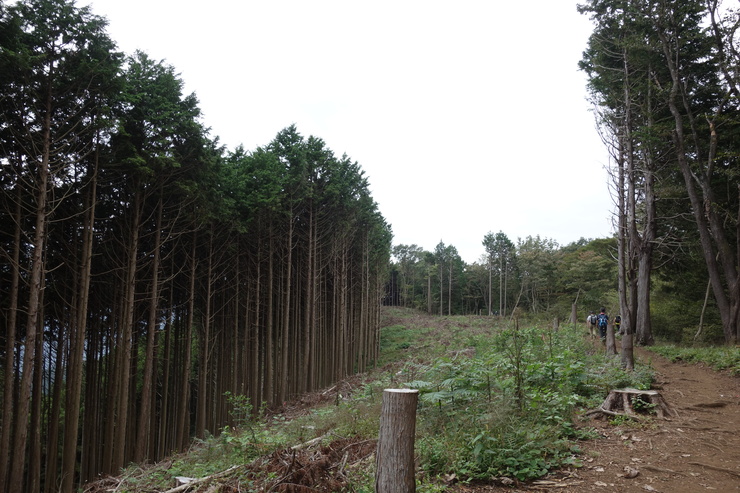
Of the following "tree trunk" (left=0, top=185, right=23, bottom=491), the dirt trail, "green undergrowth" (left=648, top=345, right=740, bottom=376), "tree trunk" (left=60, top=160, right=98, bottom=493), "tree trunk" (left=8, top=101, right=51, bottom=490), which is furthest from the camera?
"green undergrowth" (left=648, top=345, right=740, bottom=376)

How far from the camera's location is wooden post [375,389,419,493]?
3094 mm

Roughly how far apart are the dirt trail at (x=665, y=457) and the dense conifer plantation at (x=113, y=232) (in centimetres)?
947

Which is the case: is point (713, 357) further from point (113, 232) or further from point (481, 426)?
point (113, 232)

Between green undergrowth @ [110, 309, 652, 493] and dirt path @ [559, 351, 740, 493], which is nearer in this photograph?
dirt path @ [559, 351, 740, 493]

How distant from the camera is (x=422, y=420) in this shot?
541cm

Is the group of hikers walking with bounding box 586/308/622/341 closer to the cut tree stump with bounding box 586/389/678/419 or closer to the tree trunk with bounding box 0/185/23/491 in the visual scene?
the cut tree stump with bounding box 586/389/678/419

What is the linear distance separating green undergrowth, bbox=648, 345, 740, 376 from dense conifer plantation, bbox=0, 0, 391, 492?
→ 48.7ft

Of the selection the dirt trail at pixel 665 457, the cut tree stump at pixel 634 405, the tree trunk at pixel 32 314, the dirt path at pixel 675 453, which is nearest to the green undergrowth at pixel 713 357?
the dirt path at pixel 675 453

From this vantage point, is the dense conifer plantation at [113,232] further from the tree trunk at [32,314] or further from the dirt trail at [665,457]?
the dirt trail at [665,457]

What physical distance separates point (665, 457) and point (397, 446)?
3458 millimetres

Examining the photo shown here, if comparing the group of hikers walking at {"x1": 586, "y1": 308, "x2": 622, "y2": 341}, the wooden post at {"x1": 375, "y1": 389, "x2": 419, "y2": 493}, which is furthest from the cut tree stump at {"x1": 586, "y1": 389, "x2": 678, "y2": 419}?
the group of hikers walking at {"x1": 586, "y1": 308, "x2": 622, "y2": 341}

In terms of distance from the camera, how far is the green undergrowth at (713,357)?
9.91 metres

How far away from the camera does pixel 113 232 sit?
1112cm

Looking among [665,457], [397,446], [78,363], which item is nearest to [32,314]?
[78,363]
